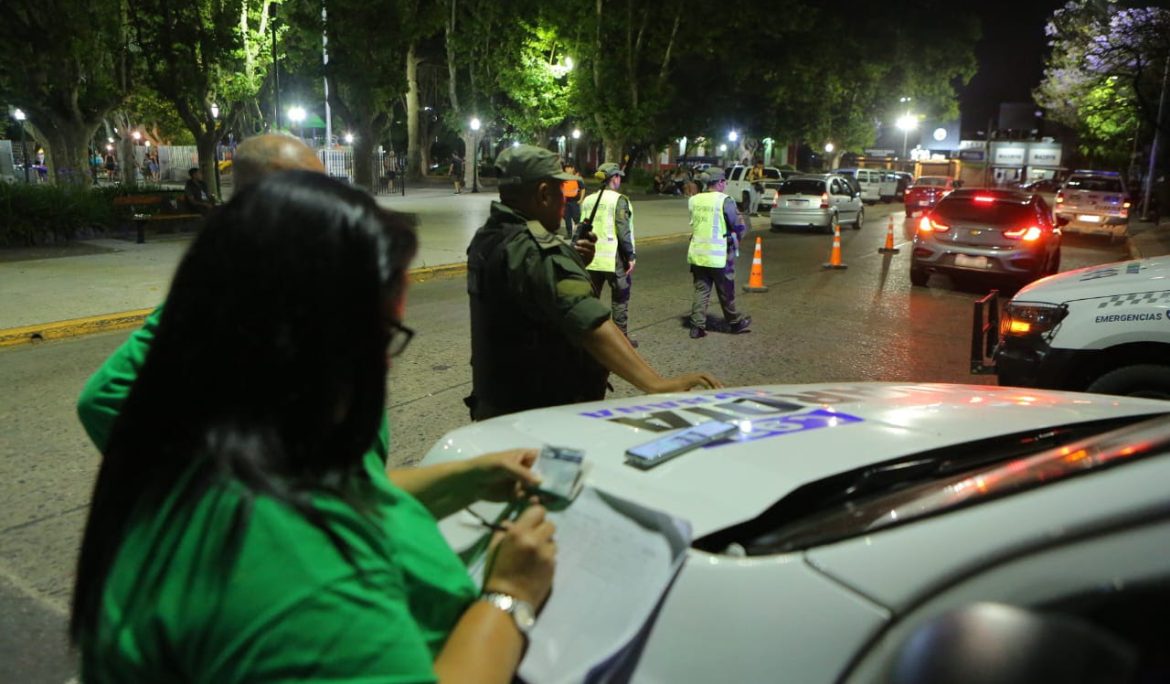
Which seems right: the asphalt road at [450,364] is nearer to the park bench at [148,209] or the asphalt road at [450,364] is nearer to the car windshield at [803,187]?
the park bench at [148,209]

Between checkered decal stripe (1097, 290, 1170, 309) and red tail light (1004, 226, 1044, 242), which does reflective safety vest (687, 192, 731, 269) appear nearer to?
checkered decal stripe (1097, 290, 1170, 309)

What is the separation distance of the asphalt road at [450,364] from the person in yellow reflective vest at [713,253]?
0.25 metres

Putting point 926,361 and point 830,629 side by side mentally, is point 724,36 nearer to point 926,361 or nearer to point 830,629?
point 926,361

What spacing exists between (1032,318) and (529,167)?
360 centimetres

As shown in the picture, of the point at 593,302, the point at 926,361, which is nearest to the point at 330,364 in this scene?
Result: the point at 593,302

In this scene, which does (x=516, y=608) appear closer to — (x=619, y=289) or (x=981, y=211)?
(x=619, y=289)

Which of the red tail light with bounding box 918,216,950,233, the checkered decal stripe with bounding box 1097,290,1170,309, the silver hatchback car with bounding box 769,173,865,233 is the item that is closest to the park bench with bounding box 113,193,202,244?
the red tail light with bounding box 918,216,950,233

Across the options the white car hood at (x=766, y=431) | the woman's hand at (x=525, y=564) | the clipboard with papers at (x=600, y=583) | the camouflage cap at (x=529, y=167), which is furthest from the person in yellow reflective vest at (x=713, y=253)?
the woman's hand at (x=525, y=564)

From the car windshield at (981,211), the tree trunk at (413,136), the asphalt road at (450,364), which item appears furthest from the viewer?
the tree trunk at (413,136)

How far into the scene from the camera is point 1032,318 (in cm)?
525

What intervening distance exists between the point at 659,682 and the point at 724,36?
123 ft

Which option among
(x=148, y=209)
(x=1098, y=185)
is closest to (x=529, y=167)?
(x=148, y=209)

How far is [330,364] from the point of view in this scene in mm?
1106

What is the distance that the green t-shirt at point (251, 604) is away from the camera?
967 millimetres
